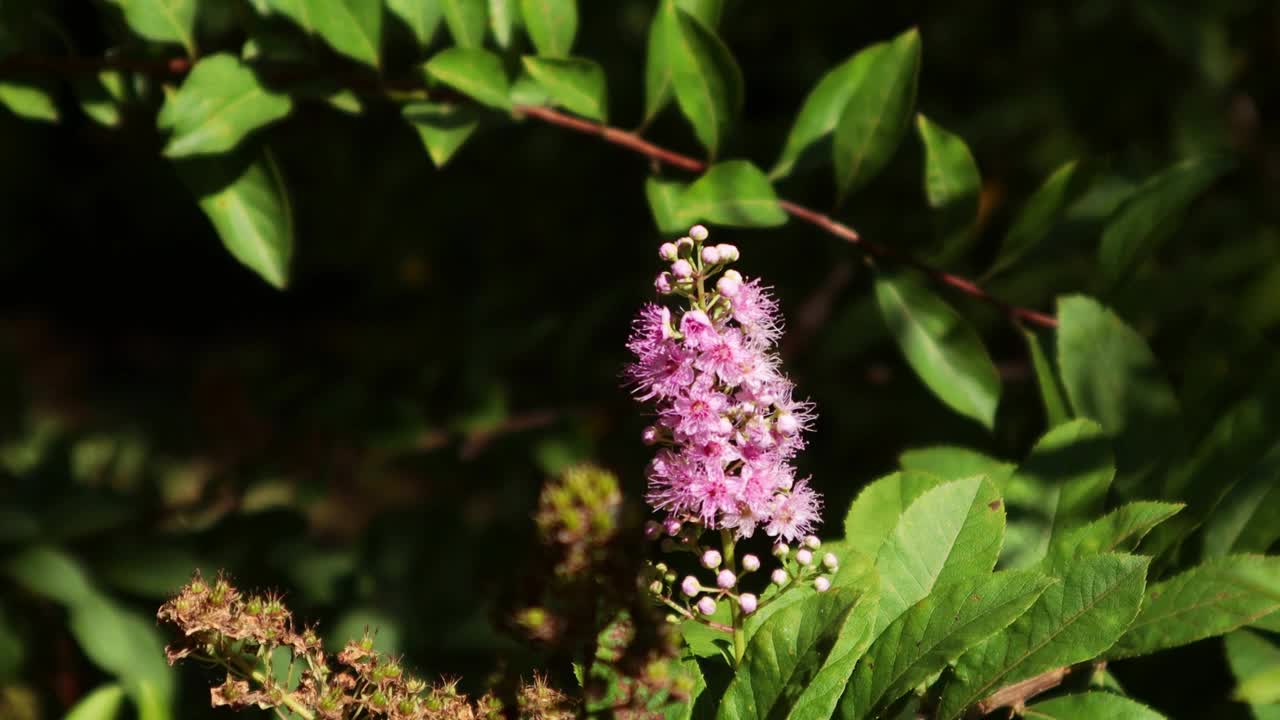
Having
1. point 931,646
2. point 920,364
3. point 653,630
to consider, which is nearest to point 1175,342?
point 920,364

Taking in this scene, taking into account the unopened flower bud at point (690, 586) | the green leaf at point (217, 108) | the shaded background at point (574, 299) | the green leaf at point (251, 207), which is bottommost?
the shaded background at point (574, 299)

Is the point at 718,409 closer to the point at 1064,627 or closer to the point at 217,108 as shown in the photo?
the point at 1064,627

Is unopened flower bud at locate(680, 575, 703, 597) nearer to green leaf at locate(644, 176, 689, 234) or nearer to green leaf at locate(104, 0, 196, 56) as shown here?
green leaf at locate(644, 176, 689, 234)

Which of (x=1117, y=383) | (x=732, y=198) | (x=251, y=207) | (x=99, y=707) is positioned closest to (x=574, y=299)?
(x=251, y=207)

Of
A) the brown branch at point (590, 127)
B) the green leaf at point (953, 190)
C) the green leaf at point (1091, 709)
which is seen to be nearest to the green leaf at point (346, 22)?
the brown branch at point (590, 127)

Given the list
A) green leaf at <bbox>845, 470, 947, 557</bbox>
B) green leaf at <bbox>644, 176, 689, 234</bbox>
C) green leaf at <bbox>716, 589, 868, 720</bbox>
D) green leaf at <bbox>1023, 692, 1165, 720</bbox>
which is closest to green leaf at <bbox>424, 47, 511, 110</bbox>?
green leaf at <bbox>644, 176, 689, 234</bbox>

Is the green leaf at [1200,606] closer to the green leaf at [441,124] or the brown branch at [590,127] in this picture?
the brown branch at [590,127]
